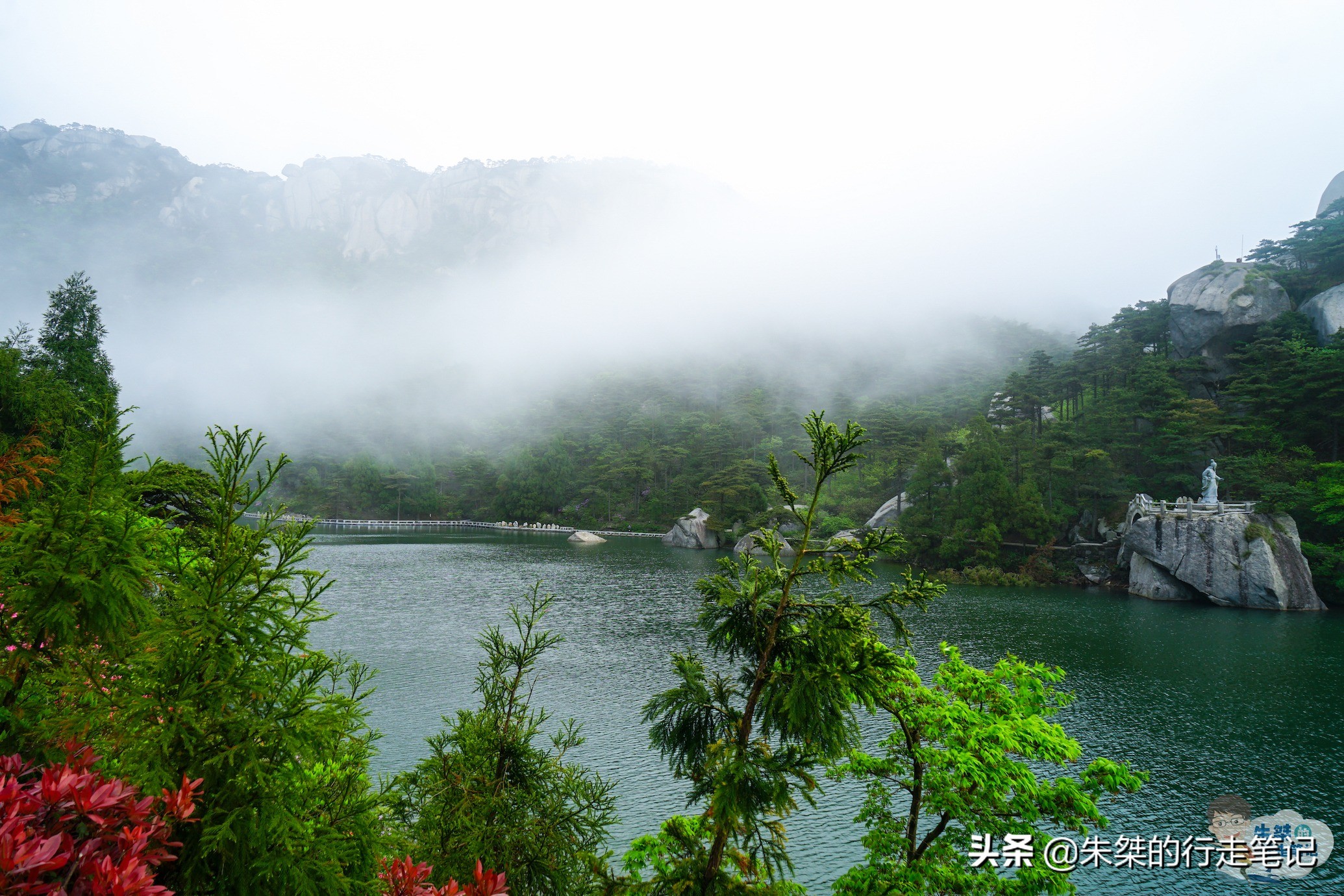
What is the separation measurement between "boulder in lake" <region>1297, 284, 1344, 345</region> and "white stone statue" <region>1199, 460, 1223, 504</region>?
566 inches

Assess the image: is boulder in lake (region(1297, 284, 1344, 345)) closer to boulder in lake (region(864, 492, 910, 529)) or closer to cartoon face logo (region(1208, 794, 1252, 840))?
boulder in lake (region(864, 492, 910, 529))

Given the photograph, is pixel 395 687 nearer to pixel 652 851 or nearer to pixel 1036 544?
pixel 652 851

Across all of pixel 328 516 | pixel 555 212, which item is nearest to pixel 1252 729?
pixel 328 516

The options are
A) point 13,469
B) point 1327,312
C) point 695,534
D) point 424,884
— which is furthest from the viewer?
point 695,534

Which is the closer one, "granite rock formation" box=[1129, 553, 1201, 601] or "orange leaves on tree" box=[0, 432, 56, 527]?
"orange leaves on tree" box=[0, 432, 56, 527]

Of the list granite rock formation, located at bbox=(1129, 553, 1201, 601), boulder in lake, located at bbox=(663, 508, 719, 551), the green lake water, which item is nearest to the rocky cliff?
boulder in lake, located at bbox=(663, 508, 719, 551)

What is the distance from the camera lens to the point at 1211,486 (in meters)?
29.9

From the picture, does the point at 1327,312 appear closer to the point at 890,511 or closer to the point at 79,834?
the point at 890,511

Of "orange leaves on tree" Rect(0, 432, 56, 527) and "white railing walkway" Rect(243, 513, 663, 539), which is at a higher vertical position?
"orange leaves on tree" Rect(0, 432, 56, 527)

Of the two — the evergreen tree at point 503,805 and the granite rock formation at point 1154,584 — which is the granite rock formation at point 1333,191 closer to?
the granite rock formation at point 1154,584

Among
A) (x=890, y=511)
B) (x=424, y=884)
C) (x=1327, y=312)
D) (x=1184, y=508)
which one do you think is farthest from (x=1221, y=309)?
(x=424, y=884)

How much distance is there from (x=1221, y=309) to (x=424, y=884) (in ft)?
176

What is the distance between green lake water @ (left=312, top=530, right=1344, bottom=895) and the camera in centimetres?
1136

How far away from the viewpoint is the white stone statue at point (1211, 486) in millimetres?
29891
